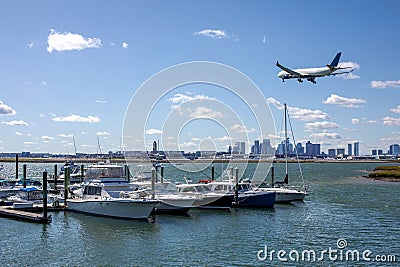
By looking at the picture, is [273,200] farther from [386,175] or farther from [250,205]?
[386,175]

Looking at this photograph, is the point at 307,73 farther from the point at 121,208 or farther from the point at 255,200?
the point at 121,208

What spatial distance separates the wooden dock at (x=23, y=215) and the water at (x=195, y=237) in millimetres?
615

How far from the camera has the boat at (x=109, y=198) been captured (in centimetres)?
3722

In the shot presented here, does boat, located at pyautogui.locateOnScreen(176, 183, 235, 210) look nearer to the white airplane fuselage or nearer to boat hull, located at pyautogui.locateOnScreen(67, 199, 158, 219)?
boat hull, located at pyautogui.locateOnScreen(67, 199, 158, 219)

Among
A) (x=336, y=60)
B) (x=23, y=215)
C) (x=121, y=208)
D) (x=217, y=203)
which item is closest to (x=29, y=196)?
(x=23, y=215)

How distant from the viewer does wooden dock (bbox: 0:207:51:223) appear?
3594cm

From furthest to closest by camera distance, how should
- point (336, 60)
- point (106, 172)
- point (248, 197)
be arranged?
point (336, 60) → point (248, 197) → point (106, 172)

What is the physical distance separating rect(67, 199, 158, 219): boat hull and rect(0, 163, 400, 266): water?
0.70 m

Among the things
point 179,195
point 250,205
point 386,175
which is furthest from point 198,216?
point 386,175

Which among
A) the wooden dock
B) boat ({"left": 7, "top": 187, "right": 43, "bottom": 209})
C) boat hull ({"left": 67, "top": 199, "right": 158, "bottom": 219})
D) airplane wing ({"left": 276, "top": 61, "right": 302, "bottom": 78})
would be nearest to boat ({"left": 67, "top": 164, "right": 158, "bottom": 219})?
boat hull ({"left": 67, "top": 199, "right": 158, "bottom": 219})

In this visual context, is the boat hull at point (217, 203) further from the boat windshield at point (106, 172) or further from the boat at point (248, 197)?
the boat windshield at point (106, 172)

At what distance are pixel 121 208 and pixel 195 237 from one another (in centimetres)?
817

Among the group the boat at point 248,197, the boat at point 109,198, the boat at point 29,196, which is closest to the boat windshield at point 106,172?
the boat at point 109,198

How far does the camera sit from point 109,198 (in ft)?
127
